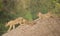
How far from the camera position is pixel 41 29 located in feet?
5.06

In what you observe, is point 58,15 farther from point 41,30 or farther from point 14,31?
point 14,31

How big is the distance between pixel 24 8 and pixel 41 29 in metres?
0.23

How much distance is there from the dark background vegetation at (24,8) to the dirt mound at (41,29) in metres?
0.06

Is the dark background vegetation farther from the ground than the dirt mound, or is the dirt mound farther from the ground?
the dark background vegetation

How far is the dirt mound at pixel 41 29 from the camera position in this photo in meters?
1.52

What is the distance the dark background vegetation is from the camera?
1.58 m

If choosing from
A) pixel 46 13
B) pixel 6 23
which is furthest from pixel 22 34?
pixel 46 13

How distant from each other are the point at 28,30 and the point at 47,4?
274 mm

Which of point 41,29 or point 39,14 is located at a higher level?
point 39,14

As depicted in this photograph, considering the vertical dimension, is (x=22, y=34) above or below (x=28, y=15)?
below

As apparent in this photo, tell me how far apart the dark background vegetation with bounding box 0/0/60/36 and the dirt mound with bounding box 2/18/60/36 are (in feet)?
0.21


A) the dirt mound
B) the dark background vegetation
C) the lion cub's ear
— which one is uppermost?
the dark background vegetation

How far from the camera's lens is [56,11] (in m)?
Result: 1.58

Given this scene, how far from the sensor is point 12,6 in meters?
1.61
